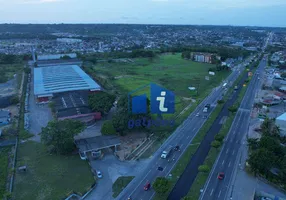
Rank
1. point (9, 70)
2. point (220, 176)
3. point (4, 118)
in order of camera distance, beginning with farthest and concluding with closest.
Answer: point (9, 70) → point (4, 118) → point (220, 176)

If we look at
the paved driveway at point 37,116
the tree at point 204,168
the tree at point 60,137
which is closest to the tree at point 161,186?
the tree at point 204,168

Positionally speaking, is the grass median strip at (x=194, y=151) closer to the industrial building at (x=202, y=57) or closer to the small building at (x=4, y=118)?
the small building at (x=4, y=118)

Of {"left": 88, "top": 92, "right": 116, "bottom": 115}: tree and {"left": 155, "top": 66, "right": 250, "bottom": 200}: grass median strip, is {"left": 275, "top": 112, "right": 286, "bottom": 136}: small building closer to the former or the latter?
{"left": 155, "top": 66, "right": 250, "bottom": 200}: grass median strip

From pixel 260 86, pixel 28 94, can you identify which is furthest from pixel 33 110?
pixel 260 86

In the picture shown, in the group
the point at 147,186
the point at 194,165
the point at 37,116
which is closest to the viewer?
the point at 147,186

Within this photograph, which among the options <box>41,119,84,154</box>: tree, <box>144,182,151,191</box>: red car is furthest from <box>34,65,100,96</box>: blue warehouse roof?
<box>144,182,151,191</box>: red car

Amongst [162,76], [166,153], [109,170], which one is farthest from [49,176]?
[162,76]

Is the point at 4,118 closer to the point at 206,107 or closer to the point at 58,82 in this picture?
the point at 58,82

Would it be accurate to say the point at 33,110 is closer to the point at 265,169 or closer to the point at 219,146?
the point at 219,146

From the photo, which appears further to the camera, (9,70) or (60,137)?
(9,70)
